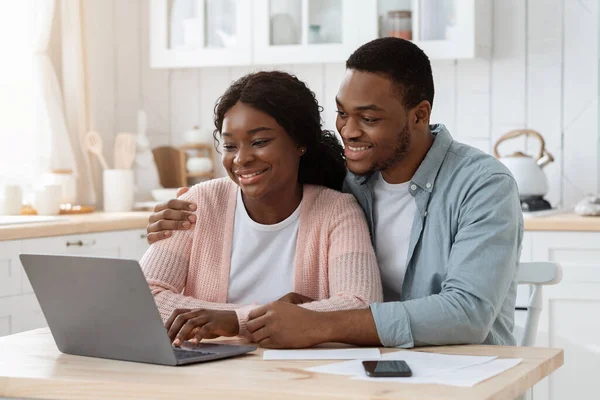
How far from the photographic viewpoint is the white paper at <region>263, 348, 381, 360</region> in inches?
63.9

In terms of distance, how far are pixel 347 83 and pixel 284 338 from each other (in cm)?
59

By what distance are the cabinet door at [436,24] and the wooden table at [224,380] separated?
7.26 feet

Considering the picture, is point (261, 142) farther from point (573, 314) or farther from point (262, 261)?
point (573, 314)

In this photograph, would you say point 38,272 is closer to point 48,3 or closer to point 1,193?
point 1,193

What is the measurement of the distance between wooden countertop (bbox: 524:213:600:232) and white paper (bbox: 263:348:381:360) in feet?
5.95

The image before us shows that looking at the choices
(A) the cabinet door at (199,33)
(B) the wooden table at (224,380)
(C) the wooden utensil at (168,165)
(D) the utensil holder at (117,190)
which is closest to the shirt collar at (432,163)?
(B) the wooden table at (224,380)

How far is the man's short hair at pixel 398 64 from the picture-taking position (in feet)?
6.64

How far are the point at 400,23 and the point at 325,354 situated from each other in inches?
94.5

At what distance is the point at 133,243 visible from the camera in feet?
12.3

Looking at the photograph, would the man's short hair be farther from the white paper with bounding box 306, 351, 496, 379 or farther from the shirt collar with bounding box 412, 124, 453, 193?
the white paper with bounding box 306, 351, 496, 379

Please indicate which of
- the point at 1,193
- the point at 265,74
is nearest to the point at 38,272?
the point at 265,74

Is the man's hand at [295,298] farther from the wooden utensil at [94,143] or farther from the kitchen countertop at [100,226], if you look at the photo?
the wooden utensil at [94,143]

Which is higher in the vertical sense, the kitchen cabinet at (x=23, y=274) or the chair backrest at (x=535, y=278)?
the chair backrest at (x=535, y=278)

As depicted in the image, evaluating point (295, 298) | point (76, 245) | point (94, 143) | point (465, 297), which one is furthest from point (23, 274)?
point (465, 297)
